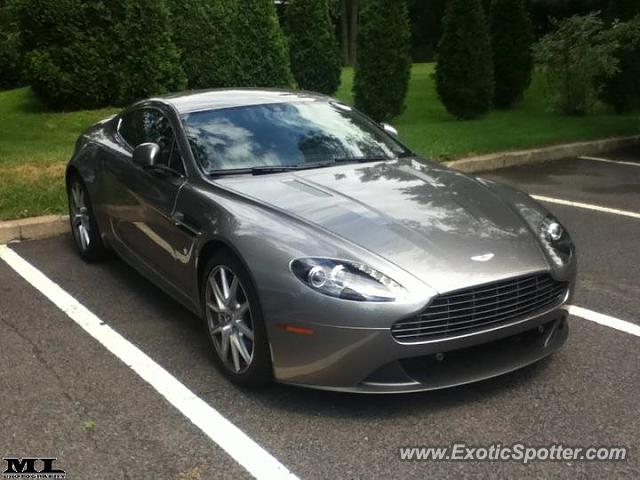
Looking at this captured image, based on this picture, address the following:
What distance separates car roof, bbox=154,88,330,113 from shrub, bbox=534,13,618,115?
8747 mm

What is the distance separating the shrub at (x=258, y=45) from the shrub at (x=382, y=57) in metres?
1.47

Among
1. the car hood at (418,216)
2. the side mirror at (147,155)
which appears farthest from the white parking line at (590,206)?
the side mirror at (147,155)

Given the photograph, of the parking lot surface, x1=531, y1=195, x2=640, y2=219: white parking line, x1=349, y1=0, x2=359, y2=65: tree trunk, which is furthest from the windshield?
x1=349, y1=0, x2=359, y2=65: tree trunk

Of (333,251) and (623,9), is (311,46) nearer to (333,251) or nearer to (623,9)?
(623,9)

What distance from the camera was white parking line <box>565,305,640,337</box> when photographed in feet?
14.6

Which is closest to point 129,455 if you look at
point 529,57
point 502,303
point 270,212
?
point 270,212

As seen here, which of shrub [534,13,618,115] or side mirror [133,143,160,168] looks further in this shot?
shrub [534,13,618,115]

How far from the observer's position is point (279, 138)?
473 centimetres

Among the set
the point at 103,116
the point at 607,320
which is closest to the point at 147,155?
the point at 607,320

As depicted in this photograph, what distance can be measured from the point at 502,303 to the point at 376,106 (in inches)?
377

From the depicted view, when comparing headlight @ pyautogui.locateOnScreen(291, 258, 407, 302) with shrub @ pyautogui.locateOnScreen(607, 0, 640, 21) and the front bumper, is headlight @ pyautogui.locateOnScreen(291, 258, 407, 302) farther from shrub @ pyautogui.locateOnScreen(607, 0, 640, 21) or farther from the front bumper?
shrub @ pyautogui.locateOnScreen(607, 0, 640, 21)

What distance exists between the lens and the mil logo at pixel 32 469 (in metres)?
3.08

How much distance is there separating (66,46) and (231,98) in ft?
22.8

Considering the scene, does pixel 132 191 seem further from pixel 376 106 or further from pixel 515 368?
pixel 376 106
